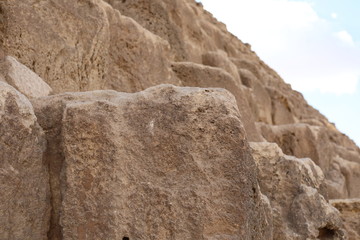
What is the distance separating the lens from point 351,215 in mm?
4469

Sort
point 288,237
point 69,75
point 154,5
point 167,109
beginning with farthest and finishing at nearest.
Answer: point 154,5, point 69,75, point 288,237, point 167,109

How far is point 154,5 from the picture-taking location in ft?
22.6

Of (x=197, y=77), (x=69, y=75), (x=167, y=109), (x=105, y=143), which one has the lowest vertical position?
(x=105, y=143)

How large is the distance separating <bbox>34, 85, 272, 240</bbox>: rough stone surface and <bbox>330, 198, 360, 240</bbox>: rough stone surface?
107 inches

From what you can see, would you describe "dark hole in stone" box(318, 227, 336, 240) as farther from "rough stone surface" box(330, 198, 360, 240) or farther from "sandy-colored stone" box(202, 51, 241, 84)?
"sandy-colored stone" box(202, 51, 241, 84)

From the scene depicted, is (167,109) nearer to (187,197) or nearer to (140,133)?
(140,133)

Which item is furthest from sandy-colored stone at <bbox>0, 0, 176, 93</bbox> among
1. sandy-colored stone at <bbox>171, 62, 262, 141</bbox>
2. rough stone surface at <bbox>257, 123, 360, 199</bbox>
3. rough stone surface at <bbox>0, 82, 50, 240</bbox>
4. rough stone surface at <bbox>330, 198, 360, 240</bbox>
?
rough stone surface at <bbox>257, 123, 360, 199</bbox>

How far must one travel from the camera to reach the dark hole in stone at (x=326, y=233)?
10.6ft

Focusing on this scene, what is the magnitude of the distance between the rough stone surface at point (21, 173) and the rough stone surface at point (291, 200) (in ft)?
5.46

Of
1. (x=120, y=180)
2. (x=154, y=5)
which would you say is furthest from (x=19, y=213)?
(x=154, y=5)

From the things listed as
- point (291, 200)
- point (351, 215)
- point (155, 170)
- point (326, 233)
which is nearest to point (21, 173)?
point (155, 170)

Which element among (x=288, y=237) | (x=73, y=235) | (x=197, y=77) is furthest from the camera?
(x=197, y=77)

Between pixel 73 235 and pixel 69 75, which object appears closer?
pixel 73 235

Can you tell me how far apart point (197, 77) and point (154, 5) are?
1589mm
